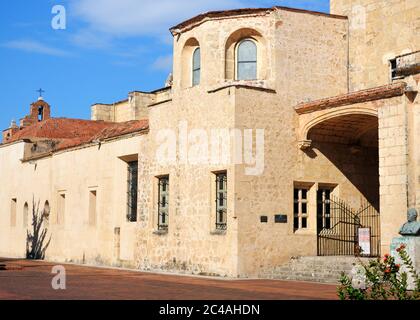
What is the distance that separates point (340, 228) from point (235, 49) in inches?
271

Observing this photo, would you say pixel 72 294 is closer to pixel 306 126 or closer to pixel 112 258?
pixel 306 126

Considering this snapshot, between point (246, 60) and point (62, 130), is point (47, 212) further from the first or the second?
point (246, 60)

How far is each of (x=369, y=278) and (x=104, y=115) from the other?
35.4 meters

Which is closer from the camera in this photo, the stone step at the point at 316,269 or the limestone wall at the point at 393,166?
the limestone wall at the point at 393,166

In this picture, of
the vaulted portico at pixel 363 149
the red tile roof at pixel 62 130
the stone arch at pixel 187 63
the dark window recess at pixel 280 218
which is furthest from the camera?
the red tile roof at pixel 62 130

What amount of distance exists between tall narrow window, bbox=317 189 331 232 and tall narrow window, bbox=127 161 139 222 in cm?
759

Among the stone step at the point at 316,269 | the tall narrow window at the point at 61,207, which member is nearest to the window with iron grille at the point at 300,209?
the stone step at the point at 316,269

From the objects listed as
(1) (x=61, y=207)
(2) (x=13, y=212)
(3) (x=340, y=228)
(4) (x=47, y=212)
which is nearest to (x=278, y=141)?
(3) (x=340, y=228)

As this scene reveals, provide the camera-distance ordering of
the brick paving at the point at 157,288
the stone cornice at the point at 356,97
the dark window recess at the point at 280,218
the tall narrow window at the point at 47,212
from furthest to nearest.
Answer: the tall narrow window at the point at 47,212, the dark window recess at the point at 280,218, the stone cornice at the point at 356,97, the brick paving at the point at 157,288

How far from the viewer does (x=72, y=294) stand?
14430 mm

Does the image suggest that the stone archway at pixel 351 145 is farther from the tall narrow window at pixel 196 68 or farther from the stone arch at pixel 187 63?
the stone arch at pixel 187 63

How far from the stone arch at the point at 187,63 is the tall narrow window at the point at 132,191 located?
176 inches

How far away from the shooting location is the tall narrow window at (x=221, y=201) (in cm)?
2173

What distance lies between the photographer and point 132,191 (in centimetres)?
2711
